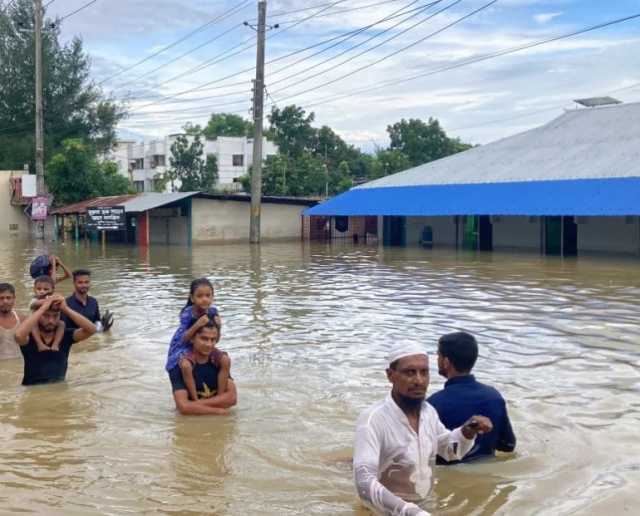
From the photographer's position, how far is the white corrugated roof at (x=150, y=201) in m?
40.0

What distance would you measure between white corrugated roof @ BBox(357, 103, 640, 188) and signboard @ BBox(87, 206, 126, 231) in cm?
1254

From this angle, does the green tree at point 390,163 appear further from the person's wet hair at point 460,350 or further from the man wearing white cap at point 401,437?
the man wearing white cap at point 401,437

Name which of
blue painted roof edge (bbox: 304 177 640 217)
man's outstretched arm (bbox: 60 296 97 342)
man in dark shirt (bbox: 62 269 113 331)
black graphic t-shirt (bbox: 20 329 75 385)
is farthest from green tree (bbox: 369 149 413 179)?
man's outstretched arm (bbox: 60 296 97 342)

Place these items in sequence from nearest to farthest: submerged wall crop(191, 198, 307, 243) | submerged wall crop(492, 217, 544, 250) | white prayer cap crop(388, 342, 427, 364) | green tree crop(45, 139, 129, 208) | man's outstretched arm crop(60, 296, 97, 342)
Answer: white prayer cap crop(388, 342, 427, 364) < man's outstretched arm crop(60, 296, 97, 342) < submerged wall crop(492, 217, 544, 250) < submerged wall crop(191, 198, 307, 243) < green tree crop(45, 139, 129, 208)

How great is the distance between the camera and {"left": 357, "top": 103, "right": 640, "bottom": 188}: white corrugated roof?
3084 cm

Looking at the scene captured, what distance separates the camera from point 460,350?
217 inches

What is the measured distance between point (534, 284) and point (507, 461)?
43.3 feet

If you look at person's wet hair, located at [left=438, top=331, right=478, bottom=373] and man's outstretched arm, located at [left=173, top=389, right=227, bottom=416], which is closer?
person's wet hair, located at [left=438, top=331, right=478, bottom=373]

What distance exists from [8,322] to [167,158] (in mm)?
88369

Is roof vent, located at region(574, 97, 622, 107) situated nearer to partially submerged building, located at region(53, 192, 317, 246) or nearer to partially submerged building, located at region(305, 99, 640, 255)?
partially submerged building, located at region(305, 99, 640, 255)

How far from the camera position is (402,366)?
4.29 metres

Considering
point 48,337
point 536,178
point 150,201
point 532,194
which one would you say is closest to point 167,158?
point 150,201

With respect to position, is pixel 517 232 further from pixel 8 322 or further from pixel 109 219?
pixel 8 322

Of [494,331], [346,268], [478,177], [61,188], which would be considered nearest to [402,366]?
[494,331]
